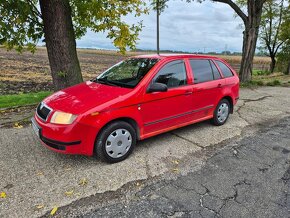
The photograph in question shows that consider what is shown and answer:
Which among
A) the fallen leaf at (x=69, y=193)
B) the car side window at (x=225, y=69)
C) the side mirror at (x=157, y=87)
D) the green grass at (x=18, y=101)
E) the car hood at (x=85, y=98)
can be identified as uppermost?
the car side window at (x=225, y=69)

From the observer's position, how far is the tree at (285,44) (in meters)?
20.6

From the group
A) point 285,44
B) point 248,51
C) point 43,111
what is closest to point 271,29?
point 285,44

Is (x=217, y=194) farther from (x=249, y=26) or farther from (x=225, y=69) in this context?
(x=249, y=26)

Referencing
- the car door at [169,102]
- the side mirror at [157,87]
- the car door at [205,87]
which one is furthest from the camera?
the car door at [205,87]

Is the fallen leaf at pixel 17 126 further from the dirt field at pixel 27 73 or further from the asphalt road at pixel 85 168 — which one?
the dirt field at pixel 27 73

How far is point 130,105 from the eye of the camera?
152 inches

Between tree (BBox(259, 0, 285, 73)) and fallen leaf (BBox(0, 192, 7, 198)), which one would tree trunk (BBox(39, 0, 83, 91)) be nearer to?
fallen leaf (BBox(0, 192, 7, 198))

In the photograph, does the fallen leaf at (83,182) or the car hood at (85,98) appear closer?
the fallen leaf at (83,182)

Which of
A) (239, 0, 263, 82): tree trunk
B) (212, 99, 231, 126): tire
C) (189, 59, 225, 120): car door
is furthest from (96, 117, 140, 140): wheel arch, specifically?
(239, 0, 263, 82): tree trunk

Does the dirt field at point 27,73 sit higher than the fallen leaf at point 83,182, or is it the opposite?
the dirt field at point 27,73

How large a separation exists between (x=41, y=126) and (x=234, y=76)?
14.3ft

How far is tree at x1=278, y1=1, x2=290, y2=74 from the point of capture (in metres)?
20.6

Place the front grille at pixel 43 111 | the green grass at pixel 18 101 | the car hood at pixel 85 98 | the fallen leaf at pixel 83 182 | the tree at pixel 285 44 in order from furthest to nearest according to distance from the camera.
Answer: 1. the tree at pixel 285 44
2. the green grass at pixel 18 101
3. the front grille at pixel 43 111
4. the car hood at pixel 85 98
5. the fallen leaf at pixel 83 182

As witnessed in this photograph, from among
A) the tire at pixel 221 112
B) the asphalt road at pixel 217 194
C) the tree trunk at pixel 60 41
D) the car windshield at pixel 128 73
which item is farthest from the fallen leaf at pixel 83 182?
the tree trunk at pixel 60 41
